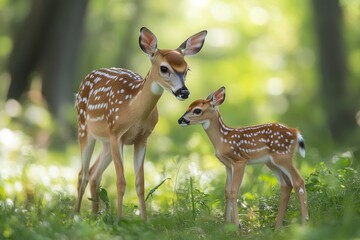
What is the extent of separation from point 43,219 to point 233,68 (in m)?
25.4

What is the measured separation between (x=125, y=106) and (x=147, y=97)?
1.16 feet

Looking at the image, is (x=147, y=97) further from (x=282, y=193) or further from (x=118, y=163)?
(x=282, y=193)

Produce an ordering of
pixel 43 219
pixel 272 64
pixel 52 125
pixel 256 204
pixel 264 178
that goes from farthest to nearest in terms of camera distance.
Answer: pixel 272 64, pixel 52 125, pixel 264 178, pixel 256 204, pixel 43 219

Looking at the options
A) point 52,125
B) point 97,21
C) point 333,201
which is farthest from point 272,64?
point 333,201

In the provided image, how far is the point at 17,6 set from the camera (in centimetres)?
2266

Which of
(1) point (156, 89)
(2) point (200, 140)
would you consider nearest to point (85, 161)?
(1) point (156, 89)

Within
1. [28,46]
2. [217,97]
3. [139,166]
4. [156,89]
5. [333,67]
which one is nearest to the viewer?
[156,89]

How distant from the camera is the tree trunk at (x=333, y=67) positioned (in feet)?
59.1

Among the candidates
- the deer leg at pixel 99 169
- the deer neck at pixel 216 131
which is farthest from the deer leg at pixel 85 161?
the deer neck at pixel 216 131

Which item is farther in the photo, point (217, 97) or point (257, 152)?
point (217, 97)

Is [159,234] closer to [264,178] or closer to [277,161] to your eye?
[277,161]

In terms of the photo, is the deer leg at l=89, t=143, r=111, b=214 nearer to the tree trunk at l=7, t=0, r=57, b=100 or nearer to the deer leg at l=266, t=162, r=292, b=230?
the deer leg at l=266, t=162, r=292, b=230

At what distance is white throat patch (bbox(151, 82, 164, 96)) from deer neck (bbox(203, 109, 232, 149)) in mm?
554

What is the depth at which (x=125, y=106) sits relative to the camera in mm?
8258
